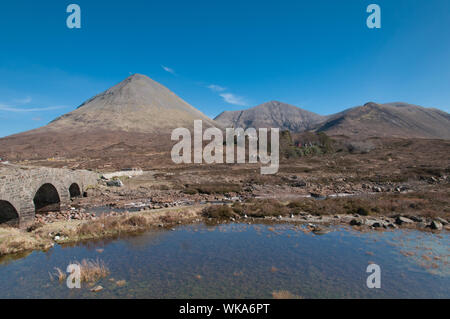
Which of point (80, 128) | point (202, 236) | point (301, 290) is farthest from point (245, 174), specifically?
point (80, 128)

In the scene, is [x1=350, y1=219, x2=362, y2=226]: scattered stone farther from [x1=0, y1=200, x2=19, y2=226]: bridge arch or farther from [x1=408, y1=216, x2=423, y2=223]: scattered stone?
[x1=0, y1=200, x2=19, y2=226]: bridge arch

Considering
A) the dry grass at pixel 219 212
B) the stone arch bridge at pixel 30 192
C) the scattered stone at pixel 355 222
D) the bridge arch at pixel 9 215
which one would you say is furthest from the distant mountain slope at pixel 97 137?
the scattered stone at pixel 355 222

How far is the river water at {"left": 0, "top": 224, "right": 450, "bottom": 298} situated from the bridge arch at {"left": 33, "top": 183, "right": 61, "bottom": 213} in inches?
458

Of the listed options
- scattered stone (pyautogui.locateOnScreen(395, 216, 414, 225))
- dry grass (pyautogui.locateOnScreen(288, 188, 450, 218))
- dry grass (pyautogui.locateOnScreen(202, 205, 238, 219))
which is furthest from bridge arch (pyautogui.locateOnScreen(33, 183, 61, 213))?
scattered stone (pyautogui.locateOnScreen(395, 216, 414, 225))

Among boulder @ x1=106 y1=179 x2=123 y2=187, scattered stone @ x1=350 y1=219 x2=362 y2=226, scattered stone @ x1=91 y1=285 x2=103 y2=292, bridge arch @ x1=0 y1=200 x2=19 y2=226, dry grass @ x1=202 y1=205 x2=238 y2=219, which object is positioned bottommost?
scattered stone @ x1=91 y1=285 x2=103 y2=292

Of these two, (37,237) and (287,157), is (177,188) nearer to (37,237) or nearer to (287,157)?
(37,237)

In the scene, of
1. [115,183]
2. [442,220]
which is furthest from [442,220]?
[115,183]

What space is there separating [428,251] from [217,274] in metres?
11.9

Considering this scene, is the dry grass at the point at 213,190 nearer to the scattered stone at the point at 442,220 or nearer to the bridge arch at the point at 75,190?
the bridge arch at the point at 75,190

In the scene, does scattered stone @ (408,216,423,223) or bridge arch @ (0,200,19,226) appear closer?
bridge arch @ (0,200,19,226)

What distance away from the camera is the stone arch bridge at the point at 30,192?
650 inches

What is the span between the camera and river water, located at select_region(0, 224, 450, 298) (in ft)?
33.4

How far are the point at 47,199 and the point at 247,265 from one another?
22.5m
